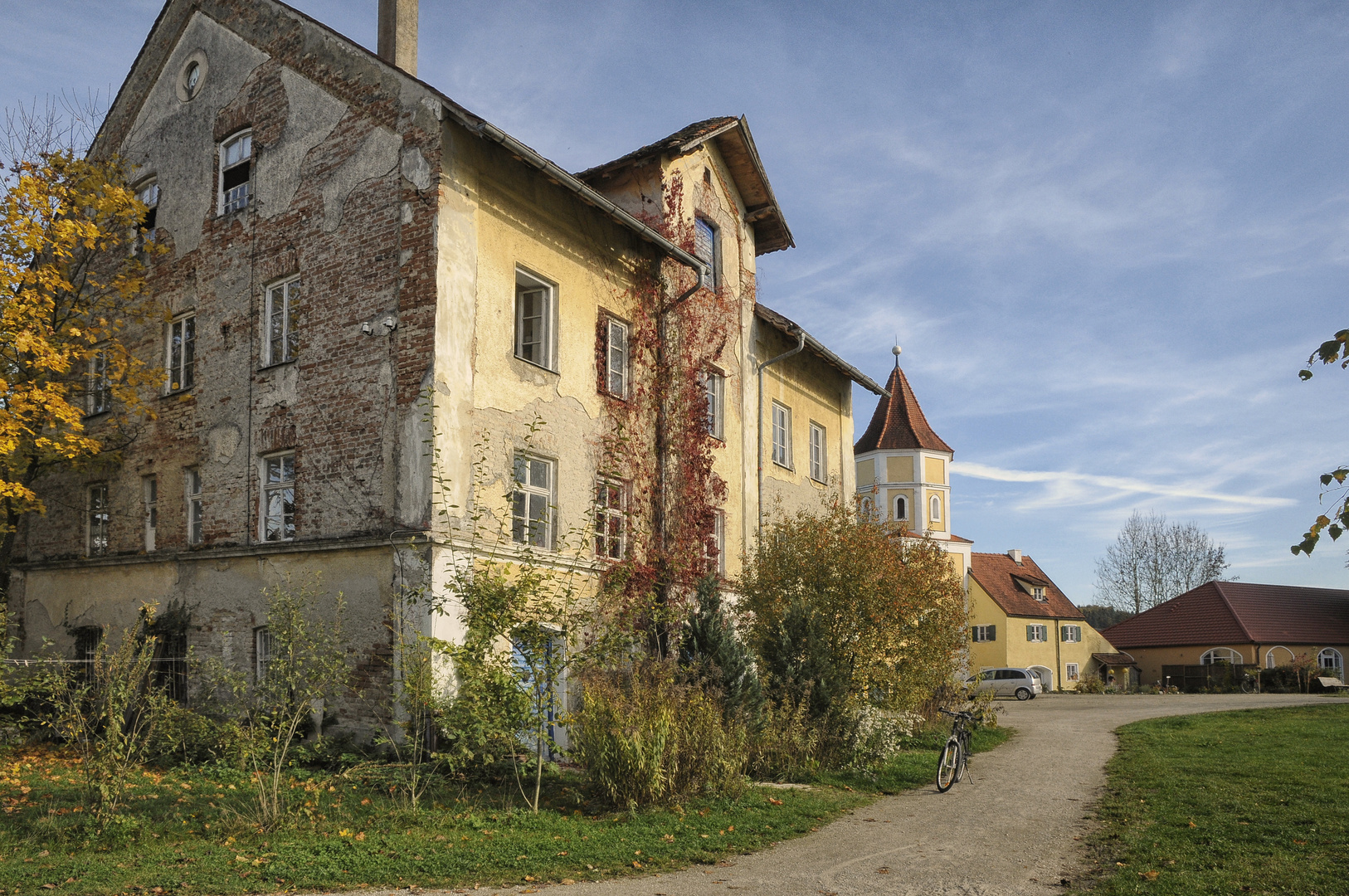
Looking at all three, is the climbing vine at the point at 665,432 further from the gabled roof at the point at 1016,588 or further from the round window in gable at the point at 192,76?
the gabled roof at the point at 1016,588

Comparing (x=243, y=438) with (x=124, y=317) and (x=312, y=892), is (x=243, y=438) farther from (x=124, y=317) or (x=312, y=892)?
(x=312, y=892)

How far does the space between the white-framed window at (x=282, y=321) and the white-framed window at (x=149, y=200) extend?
173 inches

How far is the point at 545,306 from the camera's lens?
1681 centimetres

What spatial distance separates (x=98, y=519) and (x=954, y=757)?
624 inches

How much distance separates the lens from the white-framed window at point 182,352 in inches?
717

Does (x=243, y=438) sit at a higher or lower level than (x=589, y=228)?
lower

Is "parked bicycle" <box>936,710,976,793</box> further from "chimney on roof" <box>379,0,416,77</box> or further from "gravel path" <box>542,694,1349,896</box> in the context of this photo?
"chimney on roof" <box>379,0,416,77</box>

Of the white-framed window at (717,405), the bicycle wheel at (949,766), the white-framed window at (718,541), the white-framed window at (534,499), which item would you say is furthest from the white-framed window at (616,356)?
the bicycle wheel at (949,766)

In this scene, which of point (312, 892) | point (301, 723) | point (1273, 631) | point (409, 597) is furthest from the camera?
point (1273, 631)

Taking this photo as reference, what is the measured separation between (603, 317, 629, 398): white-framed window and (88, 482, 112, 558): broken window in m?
9.67

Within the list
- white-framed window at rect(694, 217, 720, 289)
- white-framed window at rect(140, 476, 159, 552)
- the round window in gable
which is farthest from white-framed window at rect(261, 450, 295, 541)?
white-framed window at rect(694, 217, 720, 289)

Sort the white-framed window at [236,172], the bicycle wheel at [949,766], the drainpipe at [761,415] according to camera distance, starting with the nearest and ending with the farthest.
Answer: the bicycle wheel at [949,766]
the white-framed window at [236,172]
the drainpipe at [761,415]

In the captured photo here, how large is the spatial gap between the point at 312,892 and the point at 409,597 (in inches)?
194

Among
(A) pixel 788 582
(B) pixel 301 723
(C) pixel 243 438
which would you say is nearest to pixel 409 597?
(B) pixel 301 723
